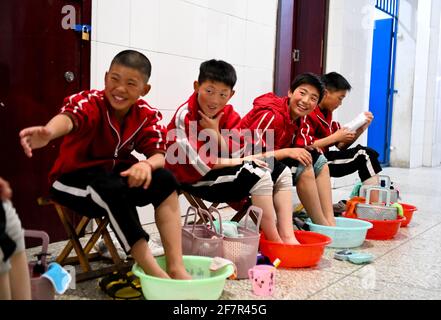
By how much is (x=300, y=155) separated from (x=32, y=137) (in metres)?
1.40

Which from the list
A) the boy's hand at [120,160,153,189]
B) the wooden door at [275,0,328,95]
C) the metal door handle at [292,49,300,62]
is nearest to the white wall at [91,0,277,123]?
the wooden door at [275,0,328,95]

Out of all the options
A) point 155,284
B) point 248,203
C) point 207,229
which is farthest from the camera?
point 248,203

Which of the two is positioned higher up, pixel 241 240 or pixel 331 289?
pixel 241 240

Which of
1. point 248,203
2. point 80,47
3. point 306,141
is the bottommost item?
point 248,203

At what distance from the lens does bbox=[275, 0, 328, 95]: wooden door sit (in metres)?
4.22

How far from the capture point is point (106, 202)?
1.55m

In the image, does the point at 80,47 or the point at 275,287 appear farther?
the point at 80,47

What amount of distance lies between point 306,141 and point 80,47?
1.27m

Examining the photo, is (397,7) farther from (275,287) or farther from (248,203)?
(275,287)

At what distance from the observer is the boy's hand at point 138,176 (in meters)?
1.54

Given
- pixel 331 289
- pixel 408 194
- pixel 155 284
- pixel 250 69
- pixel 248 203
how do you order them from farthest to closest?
pixel 408 194, pixel 250 69, pixel 248 203, pixel 331 289, pixel 155 284

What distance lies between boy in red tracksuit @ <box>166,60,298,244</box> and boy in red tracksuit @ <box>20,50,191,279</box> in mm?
213

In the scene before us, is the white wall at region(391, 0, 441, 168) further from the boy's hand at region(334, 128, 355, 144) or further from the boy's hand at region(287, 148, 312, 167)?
the boy's hand at region(287, 148, 312, 167)

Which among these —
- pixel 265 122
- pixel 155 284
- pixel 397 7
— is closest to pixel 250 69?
pixel 265 122
